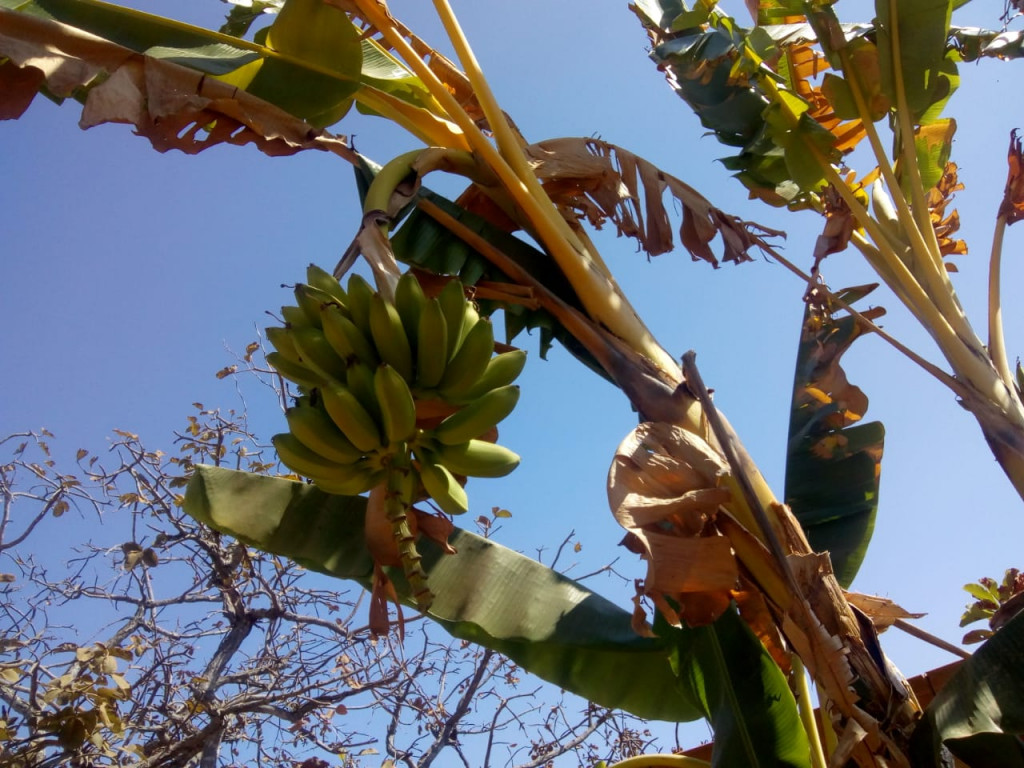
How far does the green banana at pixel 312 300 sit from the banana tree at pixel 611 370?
6 cm

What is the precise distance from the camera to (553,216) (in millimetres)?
2322

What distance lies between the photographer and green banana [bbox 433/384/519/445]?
5.28ft

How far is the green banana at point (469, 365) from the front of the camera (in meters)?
1.63

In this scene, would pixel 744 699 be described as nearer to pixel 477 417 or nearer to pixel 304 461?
pixel 477 417

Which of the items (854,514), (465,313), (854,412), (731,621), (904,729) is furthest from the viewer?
(854,412)

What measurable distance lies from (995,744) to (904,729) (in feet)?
0.60

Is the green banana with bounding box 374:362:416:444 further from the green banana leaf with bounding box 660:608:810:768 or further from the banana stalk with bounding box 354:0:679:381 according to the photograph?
the green banana leaf with bounding box 660:608:810:768

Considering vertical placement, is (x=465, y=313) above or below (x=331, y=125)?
below

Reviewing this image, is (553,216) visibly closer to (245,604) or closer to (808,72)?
(808,72)

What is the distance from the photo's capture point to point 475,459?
5.47 ft

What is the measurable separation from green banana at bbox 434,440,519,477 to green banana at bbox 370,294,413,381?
18 cm

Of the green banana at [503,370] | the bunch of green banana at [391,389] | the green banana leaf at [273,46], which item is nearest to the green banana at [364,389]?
the bunch of green banana at [391,389]

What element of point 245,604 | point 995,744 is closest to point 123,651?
point 245,604

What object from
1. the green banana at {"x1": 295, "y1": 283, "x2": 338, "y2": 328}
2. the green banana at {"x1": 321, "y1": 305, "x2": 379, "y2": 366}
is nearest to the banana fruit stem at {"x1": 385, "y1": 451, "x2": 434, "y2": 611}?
the green banana at {"x1": 321, "y1": 305, "x2": 379, "y2": 366}
